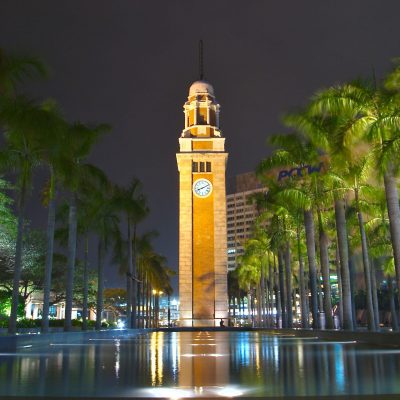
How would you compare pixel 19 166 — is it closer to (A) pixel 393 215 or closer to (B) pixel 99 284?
(A) pixel 393 215

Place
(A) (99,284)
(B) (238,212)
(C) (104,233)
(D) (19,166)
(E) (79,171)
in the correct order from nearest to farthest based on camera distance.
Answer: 1. (D) (19,166)
2. (E) (79,171)
3. (A) (99,284)
4. (C) (104,233)
5. (B) (238,212)

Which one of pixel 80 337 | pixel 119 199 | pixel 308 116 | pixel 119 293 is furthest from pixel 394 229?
pixel 119 293

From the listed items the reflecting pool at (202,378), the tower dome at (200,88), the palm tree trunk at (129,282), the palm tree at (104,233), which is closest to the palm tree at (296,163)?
the palm tree at (104,233)

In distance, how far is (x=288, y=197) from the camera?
92.5ft

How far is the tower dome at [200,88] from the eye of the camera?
7343cm

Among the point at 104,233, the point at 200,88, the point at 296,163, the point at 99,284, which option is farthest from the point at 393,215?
the point at 200,88

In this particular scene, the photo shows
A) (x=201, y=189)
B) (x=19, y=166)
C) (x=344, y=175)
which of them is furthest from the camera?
(x=201, y=189)

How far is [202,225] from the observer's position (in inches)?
2630

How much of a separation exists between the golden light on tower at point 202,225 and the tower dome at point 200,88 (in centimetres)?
408

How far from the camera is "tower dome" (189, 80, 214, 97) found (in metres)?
73.4

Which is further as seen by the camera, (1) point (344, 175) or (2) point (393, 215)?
(1) point (344, 175)

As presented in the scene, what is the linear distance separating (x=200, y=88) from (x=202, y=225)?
19.0m

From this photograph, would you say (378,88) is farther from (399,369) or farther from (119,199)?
(119,199)

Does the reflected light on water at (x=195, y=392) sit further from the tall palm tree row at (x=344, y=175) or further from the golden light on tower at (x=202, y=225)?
the golden light on tower at (x=202, y=225)
